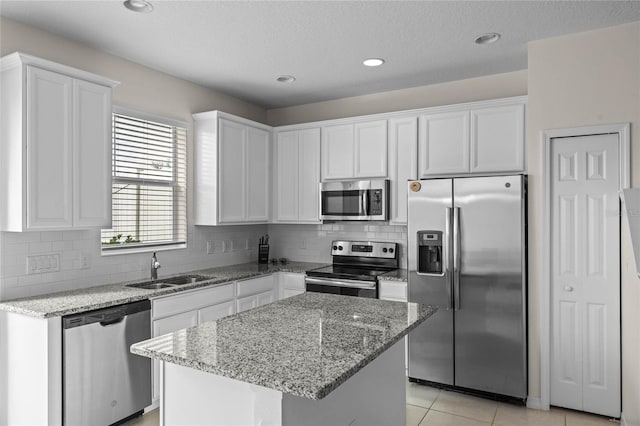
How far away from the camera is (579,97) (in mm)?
3146

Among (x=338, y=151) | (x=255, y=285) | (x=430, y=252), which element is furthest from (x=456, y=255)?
(x=255, y=285)

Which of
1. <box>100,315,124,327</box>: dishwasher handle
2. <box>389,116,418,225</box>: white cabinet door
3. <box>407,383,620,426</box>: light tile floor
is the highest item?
<box>389,116,418,225</box>: white cabinet door

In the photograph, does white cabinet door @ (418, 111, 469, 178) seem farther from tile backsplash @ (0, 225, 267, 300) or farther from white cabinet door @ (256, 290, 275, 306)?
tile backsplash @ (0, 225, 267, 300)

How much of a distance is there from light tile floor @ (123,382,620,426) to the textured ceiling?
9.04ft

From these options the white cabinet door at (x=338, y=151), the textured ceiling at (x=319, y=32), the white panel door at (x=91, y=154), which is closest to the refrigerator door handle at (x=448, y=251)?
the white cabinet door at (x=338, y=151)

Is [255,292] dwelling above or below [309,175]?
below

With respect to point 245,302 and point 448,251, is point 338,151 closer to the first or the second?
point 448,251

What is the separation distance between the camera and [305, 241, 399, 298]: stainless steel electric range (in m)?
3.88

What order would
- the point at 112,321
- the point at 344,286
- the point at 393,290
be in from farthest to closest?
the point at 344,286, the point at 393,290, the point at 112,321

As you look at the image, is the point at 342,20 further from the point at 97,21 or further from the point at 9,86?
the point at 9,86

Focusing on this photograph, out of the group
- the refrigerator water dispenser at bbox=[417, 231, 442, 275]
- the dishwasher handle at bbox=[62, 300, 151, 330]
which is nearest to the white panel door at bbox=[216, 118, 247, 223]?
the dishwasher handle at bbox=[62, 300, 151, 330]

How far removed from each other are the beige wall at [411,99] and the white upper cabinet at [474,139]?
489mm

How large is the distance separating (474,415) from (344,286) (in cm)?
146

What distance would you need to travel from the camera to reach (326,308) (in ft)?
8.06
